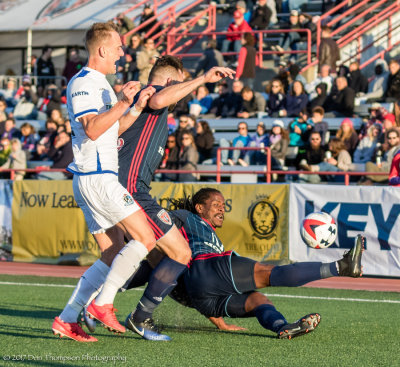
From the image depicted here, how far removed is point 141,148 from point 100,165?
1.89ft

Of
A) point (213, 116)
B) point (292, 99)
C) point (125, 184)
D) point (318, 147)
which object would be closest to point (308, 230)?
point (125, 184)

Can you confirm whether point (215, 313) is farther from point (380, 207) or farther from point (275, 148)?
point (275, 148)

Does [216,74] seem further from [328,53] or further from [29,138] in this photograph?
[29,138]

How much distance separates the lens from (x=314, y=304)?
9727mm

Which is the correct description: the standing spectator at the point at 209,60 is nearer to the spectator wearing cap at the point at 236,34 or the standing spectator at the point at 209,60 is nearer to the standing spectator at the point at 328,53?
the spectator wearing cap at the point at 236,34

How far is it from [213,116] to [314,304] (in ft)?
31.8

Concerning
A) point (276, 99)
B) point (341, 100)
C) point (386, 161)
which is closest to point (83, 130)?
point (386, 161)

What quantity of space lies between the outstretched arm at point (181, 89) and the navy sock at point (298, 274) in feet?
5.07

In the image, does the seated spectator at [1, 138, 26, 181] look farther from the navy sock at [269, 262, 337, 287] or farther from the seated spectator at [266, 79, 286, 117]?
the navy sock at [269, 262, 337, 287]

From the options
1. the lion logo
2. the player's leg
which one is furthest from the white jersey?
the lion logo

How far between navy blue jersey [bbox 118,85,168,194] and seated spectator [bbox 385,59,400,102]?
36.3ft

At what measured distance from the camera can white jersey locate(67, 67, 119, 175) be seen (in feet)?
20.5

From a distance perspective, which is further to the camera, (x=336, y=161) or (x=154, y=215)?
(x=336, y=161)

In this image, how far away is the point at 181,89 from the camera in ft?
20.6
